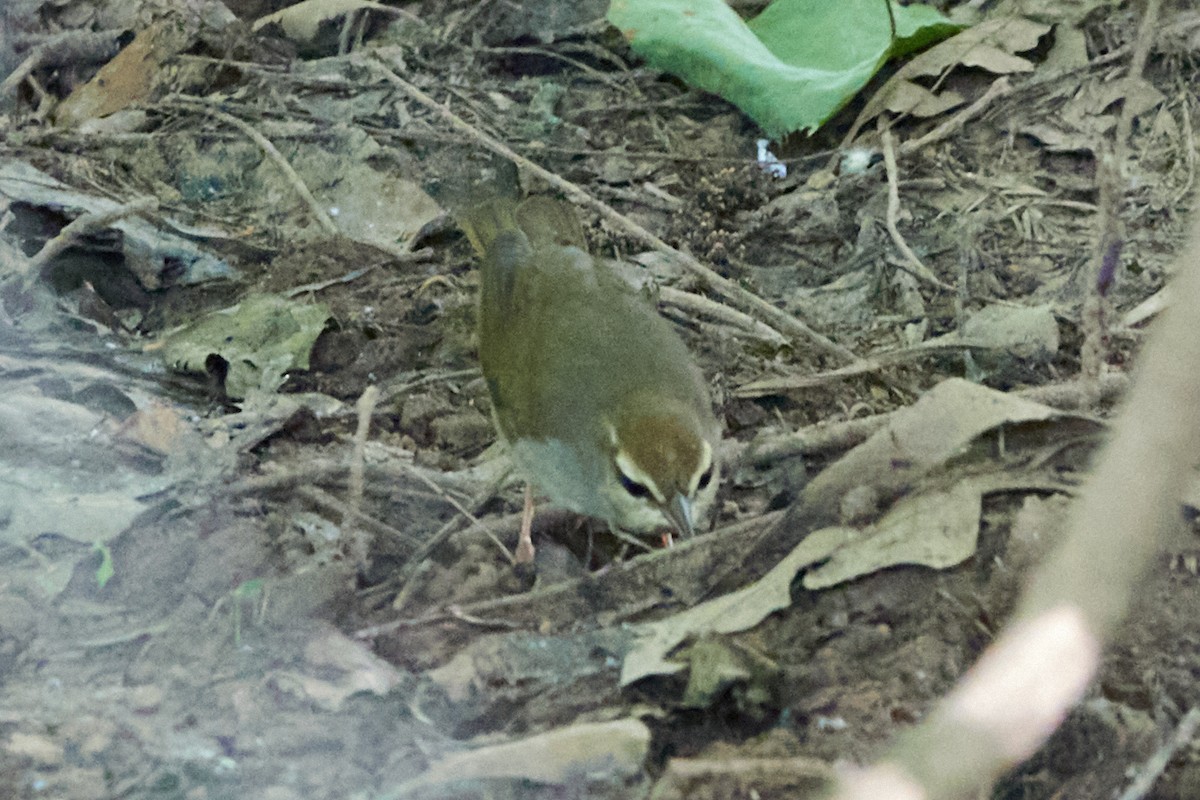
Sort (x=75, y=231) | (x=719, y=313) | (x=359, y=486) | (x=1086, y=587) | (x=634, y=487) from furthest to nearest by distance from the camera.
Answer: (x=75, y=231), (x=719, y=313), (x=359, y=486), (x=634, y=487), (x=1086, y=587)

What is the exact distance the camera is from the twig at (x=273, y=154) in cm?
491

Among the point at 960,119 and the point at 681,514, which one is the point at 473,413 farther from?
the point at 960,119

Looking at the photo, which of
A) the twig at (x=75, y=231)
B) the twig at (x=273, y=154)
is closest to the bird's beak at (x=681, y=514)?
the twig at (x=273, y=154)

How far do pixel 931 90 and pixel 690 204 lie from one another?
109 cm

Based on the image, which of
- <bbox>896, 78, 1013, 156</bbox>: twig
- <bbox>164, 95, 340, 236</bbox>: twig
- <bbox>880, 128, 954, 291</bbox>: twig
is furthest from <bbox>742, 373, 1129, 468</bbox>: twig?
<bbox>164, 95, 340, 236</bbox>: twig

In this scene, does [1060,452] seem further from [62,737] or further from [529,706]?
[62,737]

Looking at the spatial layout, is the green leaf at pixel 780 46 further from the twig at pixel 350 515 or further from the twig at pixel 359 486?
the twig at pixel 350 515

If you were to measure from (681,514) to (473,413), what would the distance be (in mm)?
1120

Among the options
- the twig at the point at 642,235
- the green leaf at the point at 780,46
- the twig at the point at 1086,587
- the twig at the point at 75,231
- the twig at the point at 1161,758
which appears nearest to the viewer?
the twig at the point at 1086,587

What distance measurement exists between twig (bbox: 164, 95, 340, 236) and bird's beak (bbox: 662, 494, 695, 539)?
2.30 m

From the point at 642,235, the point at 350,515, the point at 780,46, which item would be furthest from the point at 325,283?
the point at 780,46

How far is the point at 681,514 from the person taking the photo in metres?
3.03

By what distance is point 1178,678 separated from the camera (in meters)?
2.42

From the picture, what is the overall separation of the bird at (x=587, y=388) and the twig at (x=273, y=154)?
1062 mm
